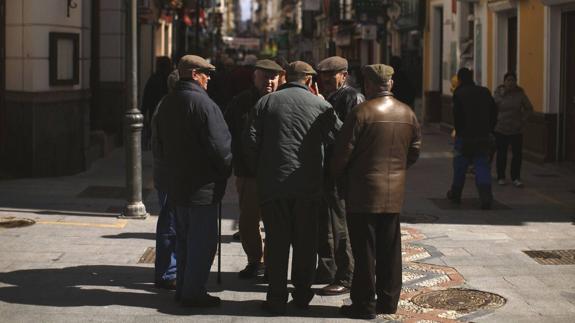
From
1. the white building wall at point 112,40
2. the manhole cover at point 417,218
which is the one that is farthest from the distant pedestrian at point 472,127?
the white building wall at point 112,40

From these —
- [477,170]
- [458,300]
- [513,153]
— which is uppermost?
[513,153]

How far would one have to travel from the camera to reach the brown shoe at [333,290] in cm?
775

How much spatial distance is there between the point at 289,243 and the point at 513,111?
8.10 m

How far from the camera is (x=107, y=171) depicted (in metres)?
15.8

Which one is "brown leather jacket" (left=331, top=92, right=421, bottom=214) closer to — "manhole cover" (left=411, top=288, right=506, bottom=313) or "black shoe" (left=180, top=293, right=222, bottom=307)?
"manhole cover" (left=411, top=288, right=506, bottom=313)

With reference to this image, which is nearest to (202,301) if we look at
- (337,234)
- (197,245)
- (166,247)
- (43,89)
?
(197,245)

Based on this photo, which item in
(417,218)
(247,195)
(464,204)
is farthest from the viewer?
(464,204)

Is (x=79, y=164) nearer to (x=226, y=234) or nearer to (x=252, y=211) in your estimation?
(x=226, y=234)

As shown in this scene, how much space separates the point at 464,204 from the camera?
12.7 m

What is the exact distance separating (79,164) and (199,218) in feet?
27.8

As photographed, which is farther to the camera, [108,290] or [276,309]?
[108,290]

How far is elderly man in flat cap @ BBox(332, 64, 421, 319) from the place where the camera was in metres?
6.96

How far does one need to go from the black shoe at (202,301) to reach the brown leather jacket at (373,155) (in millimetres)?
1206

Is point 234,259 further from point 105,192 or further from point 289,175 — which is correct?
point 105,192
